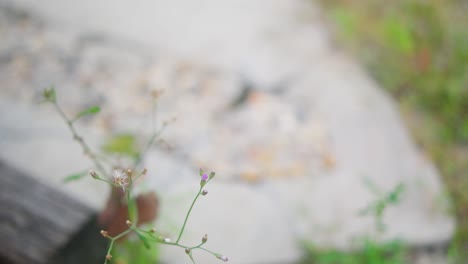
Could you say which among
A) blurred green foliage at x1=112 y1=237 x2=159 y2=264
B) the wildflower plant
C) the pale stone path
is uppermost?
the pale stone path

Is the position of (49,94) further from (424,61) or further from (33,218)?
(424,61)

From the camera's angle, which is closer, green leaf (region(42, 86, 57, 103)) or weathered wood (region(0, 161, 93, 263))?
green leaf (region(42, 86, 57, 103))

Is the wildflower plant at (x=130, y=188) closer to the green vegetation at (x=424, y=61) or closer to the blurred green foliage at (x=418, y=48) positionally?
the green vegetation at (x=424, y=61)

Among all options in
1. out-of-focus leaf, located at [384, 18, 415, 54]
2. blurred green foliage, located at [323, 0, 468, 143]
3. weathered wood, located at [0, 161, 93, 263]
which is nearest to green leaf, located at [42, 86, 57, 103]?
weathered wood, located at [0, 161, 93, 263]

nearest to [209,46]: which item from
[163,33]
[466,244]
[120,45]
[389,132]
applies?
[163,33]

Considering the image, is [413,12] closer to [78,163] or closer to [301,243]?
[301,243]

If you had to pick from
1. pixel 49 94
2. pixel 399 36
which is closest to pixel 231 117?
pixel 399 36

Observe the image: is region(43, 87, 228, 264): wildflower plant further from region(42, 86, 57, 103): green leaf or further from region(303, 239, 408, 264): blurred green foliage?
region(303, 239, 408, 264): blurred green foliage
